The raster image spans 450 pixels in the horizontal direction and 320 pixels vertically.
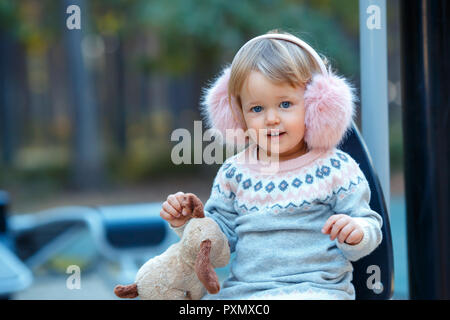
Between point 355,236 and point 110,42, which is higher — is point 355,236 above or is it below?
below

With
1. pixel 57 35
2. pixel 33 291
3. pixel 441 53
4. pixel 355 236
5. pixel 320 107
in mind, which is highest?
pixel 57 35

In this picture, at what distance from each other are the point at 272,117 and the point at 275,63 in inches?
5.5

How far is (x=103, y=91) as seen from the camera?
17469mm

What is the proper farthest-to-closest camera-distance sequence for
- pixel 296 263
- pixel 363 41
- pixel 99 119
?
pixel 99 119 → pixel 363 41 → pixel 296 263

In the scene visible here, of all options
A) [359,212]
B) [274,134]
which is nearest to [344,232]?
[359,212]

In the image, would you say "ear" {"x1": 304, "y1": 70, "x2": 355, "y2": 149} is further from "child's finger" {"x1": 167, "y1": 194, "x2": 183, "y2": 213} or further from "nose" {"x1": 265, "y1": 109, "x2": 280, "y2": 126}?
"child's finger" {"x1": 167, "y1": 194, "x2": 183, "y2": 213}

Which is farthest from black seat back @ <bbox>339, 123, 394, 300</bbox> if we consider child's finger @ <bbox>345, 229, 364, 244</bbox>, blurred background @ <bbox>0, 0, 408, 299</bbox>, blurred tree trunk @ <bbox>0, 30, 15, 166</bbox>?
blurred tree trunk @ <bbox>0, 30, 15, 166</bbox>

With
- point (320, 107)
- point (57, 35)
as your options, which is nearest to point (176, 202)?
point (320, 107)

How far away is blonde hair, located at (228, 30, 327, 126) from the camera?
1.49 m

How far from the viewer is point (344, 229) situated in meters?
1.35

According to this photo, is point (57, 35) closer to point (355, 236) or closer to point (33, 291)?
point (33, 291)

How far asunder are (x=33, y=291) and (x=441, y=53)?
3827mm

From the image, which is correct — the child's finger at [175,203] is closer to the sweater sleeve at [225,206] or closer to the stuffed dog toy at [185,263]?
the stuffed dog toy at [185,263]

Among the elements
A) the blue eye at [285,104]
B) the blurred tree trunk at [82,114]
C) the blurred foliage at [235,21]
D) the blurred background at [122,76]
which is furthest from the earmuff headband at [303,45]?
the blurred tree trunk at [82,114]
